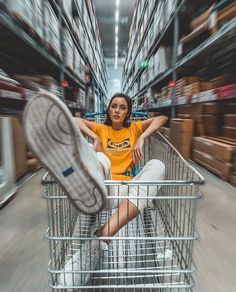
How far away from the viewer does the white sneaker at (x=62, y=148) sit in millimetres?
577

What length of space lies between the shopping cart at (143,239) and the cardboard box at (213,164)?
75cm

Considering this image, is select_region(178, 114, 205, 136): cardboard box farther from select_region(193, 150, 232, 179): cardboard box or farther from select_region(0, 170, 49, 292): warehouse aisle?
select_region(0, 170, 49, 292): warehouse aisle

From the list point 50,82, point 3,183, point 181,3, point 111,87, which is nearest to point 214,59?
point 181,3

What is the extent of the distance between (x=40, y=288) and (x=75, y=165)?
539 millimetres

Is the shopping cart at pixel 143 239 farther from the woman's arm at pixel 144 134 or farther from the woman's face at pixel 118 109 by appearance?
A: the woman's face at pixel 118 109

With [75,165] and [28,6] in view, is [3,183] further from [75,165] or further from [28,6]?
[28,6]

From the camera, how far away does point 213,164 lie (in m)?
2.15

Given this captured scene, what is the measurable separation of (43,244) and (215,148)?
1.50 metres

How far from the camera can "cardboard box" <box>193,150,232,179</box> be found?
1.92 m

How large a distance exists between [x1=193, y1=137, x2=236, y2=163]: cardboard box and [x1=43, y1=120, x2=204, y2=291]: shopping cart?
698 mm

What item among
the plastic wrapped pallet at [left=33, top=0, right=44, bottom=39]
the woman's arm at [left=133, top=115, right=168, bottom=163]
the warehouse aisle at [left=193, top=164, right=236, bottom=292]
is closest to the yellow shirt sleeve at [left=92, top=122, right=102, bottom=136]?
the woman's arm at [left=133, top=115, right=168, bottom=163]

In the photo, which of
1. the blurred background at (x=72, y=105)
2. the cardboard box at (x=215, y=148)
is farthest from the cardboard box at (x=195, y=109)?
the cardboard box at (x=215, y=148)

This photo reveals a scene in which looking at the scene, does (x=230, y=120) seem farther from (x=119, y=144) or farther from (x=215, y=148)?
(x=119, y=144)

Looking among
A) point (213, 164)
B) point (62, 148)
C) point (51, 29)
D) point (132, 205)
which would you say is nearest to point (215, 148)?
point (213, 164)
